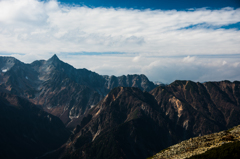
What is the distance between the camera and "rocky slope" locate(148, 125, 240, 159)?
83.2 m

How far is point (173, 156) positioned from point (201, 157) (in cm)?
1646

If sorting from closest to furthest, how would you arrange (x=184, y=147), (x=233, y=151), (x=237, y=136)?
(x=233, y=151) → (x=237, y=136) → (x=184, y=147)

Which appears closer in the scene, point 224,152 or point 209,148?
point 224,152

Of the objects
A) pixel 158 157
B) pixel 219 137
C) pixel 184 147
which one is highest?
pixel 219 137

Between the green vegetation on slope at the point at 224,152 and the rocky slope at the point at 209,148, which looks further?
the rocky slope at the point at 209,148

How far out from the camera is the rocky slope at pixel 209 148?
8325 cm

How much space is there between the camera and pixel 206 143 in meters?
98.2

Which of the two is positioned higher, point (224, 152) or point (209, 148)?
point (224, 152)

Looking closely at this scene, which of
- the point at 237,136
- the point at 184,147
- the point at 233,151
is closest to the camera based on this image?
the point at 233,151

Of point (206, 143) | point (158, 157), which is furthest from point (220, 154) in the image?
point (158, 157)

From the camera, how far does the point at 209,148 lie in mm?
91062

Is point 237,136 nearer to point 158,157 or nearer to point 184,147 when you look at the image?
point 184,147

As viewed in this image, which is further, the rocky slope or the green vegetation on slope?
the rocky slope

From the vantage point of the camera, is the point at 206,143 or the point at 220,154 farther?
the point at 206,143
